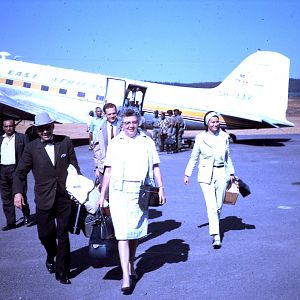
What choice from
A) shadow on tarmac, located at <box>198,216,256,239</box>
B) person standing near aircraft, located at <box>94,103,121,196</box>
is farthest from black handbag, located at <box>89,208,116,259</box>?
shadow on tarmac, located at <box>198,216,256,239</box>

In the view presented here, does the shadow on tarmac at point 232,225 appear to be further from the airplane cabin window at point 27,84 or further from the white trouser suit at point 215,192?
the airplane cabin window at point 27,84

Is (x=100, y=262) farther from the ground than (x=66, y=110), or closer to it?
closer to it

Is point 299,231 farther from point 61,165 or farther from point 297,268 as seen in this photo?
point 61,165

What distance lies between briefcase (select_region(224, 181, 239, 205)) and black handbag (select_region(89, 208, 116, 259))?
6.81 feet

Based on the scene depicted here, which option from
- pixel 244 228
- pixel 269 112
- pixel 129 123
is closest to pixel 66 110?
pixel 269 112

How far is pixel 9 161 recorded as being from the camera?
6969 millimetres

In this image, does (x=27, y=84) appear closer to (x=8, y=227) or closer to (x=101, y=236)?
(x=8, y=227)

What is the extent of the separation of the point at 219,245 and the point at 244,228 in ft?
3.57

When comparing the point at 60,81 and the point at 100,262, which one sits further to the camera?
the point at 60,81

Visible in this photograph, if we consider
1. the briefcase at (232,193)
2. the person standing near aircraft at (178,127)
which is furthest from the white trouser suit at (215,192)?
the person standing near aircraft at (178,127)

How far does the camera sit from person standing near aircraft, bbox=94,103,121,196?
6227 millimetres

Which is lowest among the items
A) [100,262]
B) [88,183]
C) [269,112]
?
[100,262]

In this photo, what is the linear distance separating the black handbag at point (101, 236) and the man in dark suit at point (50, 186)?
11.8 inches

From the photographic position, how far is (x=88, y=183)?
482 centimetres
